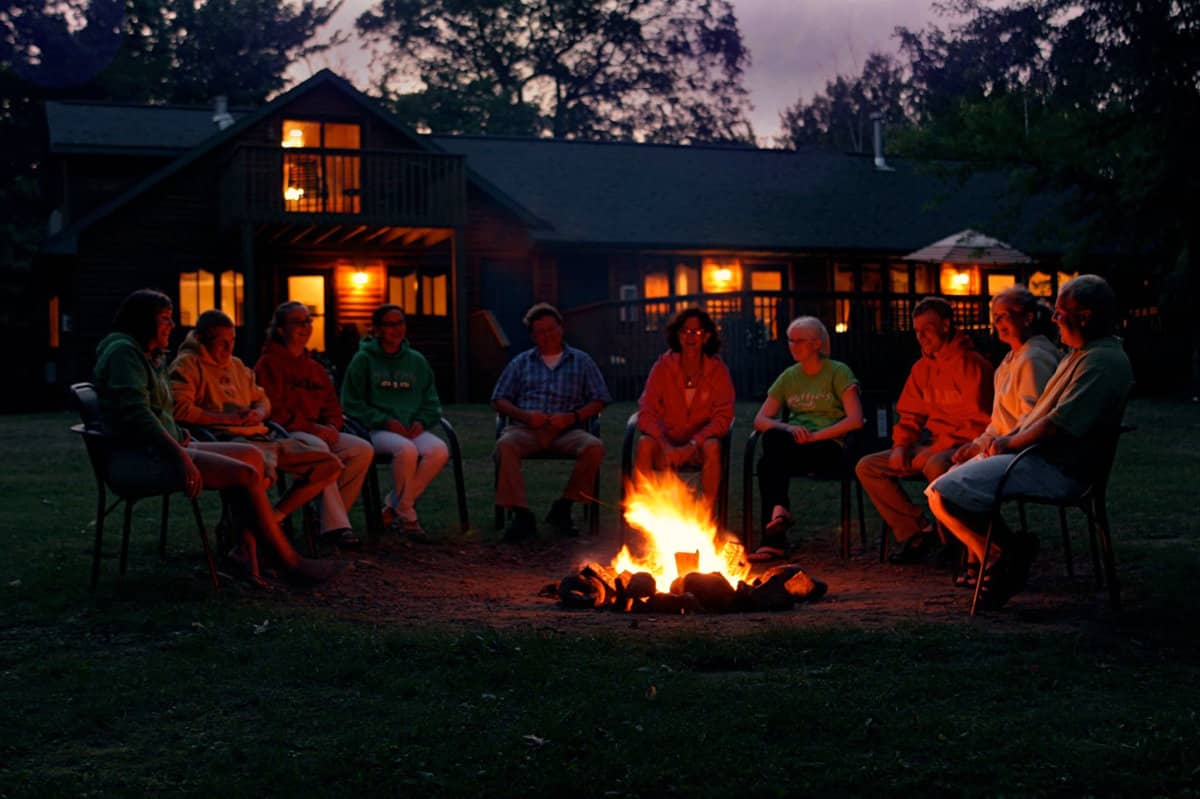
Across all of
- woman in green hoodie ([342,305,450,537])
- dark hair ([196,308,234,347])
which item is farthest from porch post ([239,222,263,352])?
dark hair ([196,308,234,347])

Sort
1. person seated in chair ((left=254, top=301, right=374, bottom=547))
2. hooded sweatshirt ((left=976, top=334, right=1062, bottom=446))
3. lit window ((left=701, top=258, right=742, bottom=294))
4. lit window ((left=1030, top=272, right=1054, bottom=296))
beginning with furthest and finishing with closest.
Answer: lit window ((left=1030, top=272, right=1054, bottom=296)), lit window ((left=701, top=258, right=742, bottom=294)), person seated in chair ((left=254, top=301, right=374, bottom=547)), hooded sweatshirt ((left=976, top=334, right=1062, bottom=446))

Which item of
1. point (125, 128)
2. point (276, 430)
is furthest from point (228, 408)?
point (125, 128)

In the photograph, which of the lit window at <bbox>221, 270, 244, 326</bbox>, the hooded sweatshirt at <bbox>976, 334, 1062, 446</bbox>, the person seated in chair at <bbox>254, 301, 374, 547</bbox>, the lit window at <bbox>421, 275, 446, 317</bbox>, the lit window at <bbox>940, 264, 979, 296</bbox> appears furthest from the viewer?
the lit window at <bbox>940, 264, 979, 296</bbox>

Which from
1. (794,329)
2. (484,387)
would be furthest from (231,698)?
(484,387)

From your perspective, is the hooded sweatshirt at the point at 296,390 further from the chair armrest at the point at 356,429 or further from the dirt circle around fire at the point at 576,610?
the dirt circle around fire at the point at 576,610

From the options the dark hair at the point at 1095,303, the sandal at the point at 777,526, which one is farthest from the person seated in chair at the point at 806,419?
the dark hair at the point at 1095,303

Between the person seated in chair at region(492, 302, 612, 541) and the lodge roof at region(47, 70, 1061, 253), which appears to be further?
the lodge roof at region(47, 70, 1061, 253)

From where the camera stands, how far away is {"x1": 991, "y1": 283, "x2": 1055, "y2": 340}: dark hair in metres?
6.59

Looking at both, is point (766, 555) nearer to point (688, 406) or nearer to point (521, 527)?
point (688, 406)

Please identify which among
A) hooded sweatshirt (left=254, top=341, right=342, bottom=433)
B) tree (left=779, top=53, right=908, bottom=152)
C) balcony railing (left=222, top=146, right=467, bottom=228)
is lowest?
hooded sweatshirt (left=254, top=341, right=342, bottom=433)

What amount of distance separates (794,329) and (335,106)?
18280 mm

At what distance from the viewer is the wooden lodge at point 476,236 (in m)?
22.0

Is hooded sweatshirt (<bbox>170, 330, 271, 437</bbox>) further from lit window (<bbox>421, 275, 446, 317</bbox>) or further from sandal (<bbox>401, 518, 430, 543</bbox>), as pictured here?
lit window (<bbox>421, 275, 446, 317</bbox>)

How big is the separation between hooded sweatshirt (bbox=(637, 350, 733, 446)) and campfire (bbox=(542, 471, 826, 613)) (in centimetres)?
75
